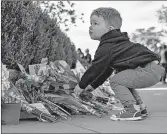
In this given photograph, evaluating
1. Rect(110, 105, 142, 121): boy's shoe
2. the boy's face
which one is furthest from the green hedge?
Rect(110, 105, 142, 121): boy's shoe

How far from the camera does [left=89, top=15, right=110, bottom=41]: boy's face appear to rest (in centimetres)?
526

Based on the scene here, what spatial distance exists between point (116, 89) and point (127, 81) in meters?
0.18

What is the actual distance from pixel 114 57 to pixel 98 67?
0.77 feet

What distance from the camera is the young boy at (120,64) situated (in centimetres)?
502

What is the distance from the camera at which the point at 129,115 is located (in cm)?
502

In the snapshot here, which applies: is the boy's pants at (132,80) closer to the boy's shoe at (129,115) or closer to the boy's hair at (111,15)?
the boy's shoe at (129,115)

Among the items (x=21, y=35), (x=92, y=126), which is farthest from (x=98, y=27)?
(x=21, y=35)

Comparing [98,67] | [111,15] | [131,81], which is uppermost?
[111,15]

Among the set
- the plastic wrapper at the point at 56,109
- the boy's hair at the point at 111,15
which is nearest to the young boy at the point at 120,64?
the boy's hair at the point at 111,15

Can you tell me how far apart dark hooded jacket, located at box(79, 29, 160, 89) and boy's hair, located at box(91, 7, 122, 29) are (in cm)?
19

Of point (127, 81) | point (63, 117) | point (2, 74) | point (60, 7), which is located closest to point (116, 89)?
point (127, 81)

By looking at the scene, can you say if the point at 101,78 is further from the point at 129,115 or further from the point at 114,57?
the point at 129,115

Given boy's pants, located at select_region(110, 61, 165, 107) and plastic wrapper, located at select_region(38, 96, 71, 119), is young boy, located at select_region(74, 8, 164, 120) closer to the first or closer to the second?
boy's pants, located at select_region(110, 61, 165, 107)

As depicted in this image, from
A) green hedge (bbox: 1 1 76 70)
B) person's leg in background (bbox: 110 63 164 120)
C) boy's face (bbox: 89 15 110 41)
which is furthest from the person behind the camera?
green hedge (bbox: 1 1 76 70)
